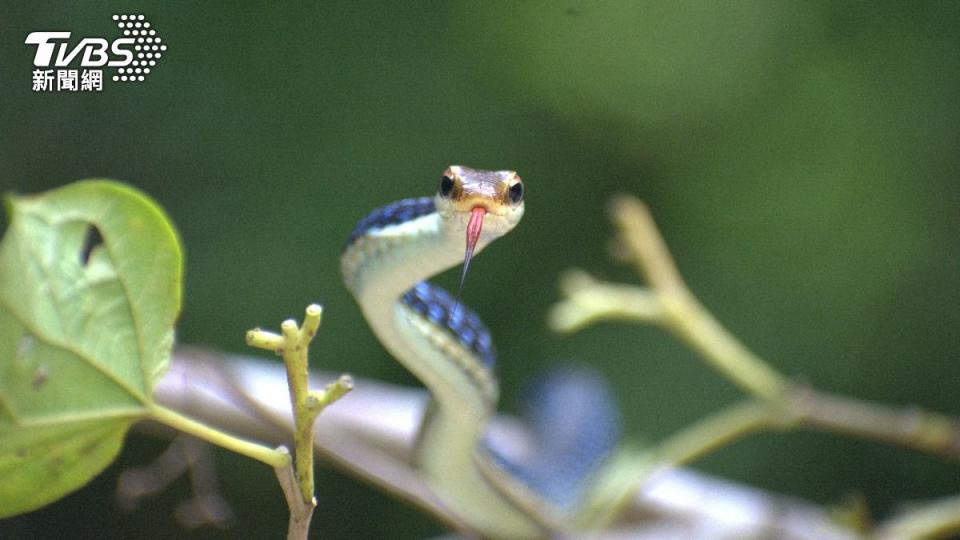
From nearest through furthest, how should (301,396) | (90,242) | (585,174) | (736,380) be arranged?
1. (301,396)
2. (90,242)
3. (736,380)
4. (585,174)

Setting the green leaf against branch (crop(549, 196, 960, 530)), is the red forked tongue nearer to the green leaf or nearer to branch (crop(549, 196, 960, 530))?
the green leaf

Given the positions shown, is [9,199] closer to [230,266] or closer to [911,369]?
[230,266]

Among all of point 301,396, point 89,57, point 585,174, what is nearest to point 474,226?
point 301,396

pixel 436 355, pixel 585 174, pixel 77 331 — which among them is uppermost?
pixel 585 174

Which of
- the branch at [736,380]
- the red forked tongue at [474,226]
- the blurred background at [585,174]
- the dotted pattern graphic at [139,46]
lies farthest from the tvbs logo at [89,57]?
the branch at [736,380]

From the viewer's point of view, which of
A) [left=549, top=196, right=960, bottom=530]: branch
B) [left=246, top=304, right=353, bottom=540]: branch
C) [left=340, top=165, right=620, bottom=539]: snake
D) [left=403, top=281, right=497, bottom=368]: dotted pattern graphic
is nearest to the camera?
[left=246, top=304, right=353, bottom=540]: branch

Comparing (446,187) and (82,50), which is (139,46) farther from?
(446,187)

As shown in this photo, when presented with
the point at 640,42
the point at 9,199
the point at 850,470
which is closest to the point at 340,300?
the point at 640,42

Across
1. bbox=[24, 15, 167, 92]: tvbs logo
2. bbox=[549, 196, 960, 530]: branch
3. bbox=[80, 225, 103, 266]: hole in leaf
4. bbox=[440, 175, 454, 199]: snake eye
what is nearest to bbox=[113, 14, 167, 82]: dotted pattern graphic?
bbox=[24, 15, 167, 92]: tvbs logo
